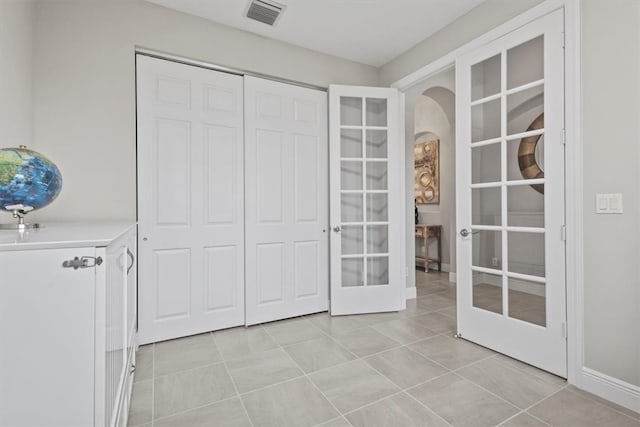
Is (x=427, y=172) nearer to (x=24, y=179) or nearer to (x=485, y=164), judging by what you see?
(x=485, y=164)

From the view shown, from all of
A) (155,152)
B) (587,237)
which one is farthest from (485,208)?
(155,152)

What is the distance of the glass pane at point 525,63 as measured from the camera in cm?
212

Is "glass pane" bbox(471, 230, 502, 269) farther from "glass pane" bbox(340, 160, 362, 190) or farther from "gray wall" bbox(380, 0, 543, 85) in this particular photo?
"gray wall" bbox(380, 0, 543, 85)

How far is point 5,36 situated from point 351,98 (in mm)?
2618

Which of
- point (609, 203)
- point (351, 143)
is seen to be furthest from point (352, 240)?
point (609, 203)

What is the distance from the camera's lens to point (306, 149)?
3209mm

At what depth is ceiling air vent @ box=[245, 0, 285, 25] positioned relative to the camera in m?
2.52

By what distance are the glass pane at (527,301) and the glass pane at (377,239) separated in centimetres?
130

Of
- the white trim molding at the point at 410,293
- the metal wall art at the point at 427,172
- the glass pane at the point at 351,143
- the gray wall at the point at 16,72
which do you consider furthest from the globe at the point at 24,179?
the metal wall art at the point at 427,172

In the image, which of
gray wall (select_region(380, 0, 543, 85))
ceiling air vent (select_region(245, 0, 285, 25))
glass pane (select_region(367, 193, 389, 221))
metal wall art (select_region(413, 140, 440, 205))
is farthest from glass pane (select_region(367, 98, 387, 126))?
metal wall art (select_region(413, 140, 440, 205))

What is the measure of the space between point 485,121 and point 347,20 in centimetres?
148

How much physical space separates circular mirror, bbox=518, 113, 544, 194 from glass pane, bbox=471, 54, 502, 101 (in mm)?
435

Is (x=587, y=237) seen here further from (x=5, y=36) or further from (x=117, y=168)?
(x=5, y=36)

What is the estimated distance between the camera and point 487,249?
245 cm
